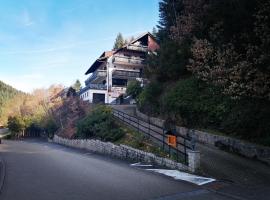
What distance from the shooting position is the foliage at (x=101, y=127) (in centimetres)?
2228

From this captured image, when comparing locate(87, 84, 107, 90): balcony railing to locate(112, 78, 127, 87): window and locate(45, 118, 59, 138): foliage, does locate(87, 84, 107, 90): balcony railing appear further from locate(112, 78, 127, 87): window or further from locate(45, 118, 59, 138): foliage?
locate(45, 118, 59, 138): foliage

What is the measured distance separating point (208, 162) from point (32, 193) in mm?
7155

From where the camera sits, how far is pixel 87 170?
48.9 ft

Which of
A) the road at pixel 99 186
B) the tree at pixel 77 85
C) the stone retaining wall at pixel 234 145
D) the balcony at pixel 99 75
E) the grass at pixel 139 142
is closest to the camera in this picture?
the road at pixel 99 186

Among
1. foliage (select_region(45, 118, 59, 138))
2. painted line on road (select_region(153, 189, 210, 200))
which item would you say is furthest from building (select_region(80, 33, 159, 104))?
painted line on road (select_region(153, 189, 210, 200))

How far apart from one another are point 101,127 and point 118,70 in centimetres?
2870

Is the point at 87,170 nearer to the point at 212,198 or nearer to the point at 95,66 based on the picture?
the point at 212,198

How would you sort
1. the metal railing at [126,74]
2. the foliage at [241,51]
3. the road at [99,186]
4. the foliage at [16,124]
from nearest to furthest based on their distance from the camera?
the road at [99,186] < the foliage at [241,51] < the metal railing at [126,74] < the foliage at [16,124]

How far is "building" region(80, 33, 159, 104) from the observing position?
1992 inches

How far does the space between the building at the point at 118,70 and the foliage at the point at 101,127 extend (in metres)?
22.0

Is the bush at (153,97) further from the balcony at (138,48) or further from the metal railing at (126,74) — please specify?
the balcony at (138,48)

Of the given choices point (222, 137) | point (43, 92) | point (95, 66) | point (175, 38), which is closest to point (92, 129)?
point (175, 38)

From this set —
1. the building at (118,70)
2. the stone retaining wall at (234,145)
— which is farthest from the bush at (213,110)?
the building at (118,70)

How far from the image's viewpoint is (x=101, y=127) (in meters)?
24.4
